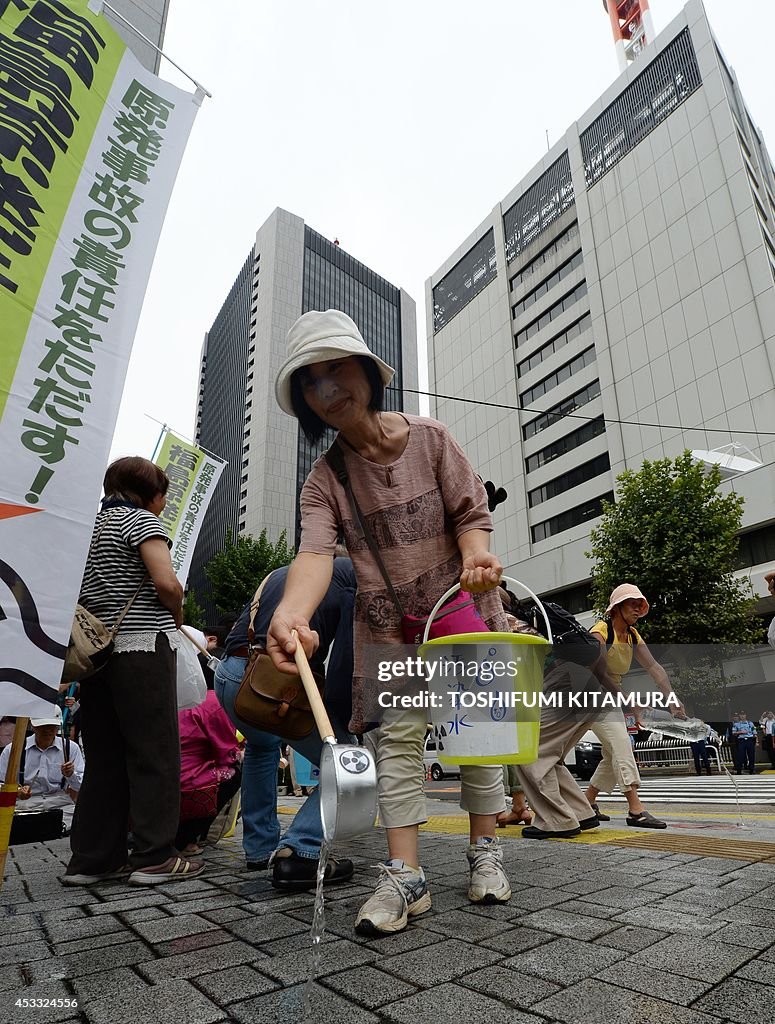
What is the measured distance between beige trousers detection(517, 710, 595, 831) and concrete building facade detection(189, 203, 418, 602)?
209ft

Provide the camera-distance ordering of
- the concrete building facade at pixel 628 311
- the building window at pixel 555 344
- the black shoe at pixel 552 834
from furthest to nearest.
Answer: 1. the building window at pixel 555 344
2. the concrete building facade at pixel 628 311
3. the black shoe at pixel 552 834

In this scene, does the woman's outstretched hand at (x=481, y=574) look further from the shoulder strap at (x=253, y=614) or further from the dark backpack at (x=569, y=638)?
the dark backpack at (x=569, y=638)

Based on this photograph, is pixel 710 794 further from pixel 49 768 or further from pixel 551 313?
pixel 551 313

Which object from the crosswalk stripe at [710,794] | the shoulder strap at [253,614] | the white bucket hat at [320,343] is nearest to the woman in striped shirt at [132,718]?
the shoulder strap at [253,614]

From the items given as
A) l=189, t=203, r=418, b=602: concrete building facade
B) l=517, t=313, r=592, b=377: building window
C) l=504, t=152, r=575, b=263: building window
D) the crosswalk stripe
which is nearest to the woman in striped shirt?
the crosswalk stripe

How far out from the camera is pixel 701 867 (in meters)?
2.67

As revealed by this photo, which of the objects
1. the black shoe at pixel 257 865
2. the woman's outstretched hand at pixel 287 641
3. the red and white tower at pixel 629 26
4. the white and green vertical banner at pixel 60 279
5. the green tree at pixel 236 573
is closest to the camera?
the woman's outstretched hand at pixel 287 641

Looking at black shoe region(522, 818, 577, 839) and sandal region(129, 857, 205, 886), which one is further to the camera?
black shoe region(522, 818, 577, 839)

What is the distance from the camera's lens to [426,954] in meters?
1.64

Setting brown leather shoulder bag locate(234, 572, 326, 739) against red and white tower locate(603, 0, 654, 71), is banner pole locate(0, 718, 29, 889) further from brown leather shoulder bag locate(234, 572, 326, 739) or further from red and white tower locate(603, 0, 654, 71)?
red and white tower locate(603, 0, 654, 71)

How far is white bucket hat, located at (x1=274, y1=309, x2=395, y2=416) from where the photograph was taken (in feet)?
7.44

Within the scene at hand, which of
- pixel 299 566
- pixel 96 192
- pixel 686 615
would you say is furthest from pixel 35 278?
pixel 686 615

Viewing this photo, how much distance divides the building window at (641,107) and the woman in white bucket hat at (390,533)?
4103 centimetres

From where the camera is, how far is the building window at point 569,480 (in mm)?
34312
